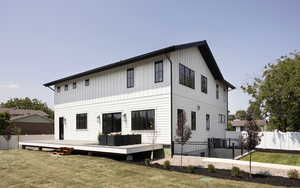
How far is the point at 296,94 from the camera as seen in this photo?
15.7m

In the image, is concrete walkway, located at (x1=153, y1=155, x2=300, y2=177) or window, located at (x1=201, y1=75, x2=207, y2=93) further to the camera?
window, located at (x1=201, y1=75, x2=207, y2=93)

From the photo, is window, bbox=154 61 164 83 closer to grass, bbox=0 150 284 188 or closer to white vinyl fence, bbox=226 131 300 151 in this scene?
grass, bbox=0 150 284 188

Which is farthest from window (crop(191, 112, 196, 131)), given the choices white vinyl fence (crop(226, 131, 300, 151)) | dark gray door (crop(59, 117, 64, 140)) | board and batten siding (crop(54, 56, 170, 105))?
dark gray door (crop(59, 117, 64, 140))

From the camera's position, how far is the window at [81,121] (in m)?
17.9

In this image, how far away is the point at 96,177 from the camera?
27.3ft

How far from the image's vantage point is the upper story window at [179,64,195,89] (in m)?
14.0

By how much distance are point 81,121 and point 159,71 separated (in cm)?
845

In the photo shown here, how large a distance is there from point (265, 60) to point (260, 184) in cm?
1433

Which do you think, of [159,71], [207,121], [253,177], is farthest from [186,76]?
[253,177]

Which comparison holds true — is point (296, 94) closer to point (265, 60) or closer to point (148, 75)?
point (265, 60)

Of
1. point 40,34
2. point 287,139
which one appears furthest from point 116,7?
point 287,139

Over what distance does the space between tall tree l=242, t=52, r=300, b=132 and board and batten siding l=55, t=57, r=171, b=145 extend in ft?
30.3

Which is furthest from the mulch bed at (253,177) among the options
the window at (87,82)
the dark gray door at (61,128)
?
the dark gray door at (61,128)

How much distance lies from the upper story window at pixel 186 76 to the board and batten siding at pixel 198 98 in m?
0.25
